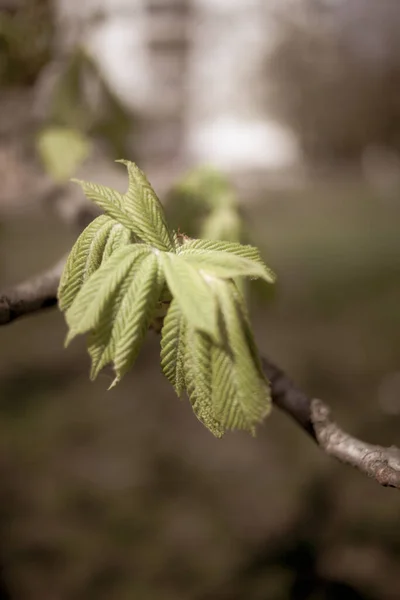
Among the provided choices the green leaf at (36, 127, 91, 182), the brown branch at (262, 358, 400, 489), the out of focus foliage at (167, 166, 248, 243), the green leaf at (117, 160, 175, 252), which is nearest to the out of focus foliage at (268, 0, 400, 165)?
the green leaf at (36, 127, 91, 182)

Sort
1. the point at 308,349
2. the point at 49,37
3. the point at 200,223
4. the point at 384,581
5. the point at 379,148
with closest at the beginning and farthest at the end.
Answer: the point at 200,223, the point at 384,581, the point at 49,37, the point at 308,349, the point at 379,148

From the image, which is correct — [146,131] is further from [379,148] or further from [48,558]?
[48,558]

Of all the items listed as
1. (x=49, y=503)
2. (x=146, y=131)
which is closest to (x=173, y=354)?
(x=49, y=503)

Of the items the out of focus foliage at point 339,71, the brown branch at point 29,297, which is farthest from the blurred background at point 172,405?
the out of focus foliage at point 339,71

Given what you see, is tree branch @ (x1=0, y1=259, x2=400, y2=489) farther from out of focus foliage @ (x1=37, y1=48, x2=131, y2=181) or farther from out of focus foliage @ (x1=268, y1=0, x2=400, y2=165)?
out of focus foliage @ (x1=268, y1=0, x2=400, y2=165)

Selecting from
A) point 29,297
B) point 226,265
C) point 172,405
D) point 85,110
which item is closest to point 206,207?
point 29,297

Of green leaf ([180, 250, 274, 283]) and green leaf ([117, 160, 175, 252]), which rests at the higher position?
green leaf ([117, 160, 175, 252])

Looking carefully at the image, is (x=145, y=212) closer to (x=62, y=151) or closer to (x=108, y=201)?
(x=108, y=201)
